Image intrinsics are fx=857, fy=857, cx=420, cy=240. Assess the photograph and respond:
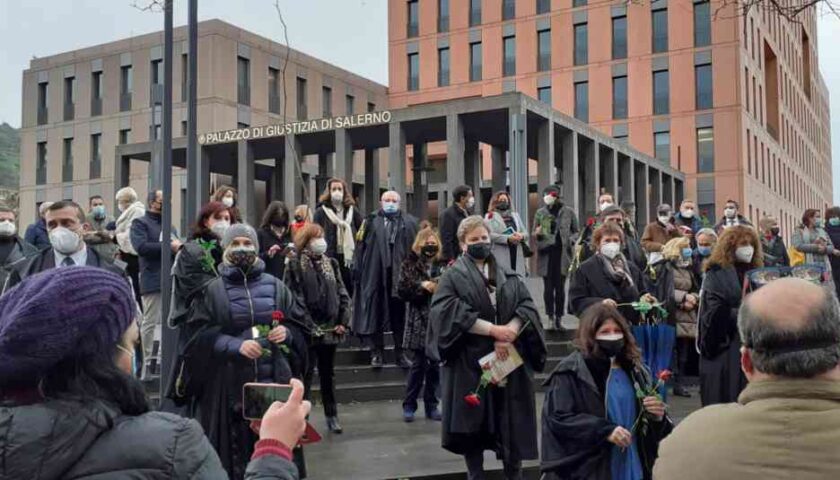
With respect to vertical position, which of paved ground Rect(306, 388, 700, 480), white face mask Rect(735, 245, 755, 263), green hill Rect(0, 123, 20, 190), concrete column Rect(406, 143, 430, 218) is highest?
green hill Rect(0, 123, 20, 190)

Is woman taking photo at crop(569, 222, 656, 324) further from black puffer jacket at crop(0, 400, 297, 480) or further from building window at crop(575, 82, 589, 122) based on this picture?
building window at crop(575, 82, 589, 122)

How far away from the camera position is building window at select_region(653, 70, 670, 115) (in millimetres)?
42969

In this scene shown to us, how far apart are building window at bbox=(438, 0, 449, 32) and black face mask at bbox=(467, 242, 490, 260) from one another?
140 feet

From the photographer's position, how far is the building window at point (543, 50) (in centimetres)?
4550

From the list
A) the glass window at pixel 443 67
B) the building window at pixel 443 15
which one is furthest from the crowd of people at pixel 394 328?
the building window at pixel 443 15

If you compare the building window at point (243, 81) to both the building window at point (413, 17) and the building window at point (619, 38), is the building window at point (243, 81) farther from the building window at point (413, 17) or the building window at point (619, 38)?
the building window at point (619, 38)

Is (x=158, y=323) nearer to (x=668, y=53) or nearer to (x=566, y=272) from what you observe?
(x=566, y=272)

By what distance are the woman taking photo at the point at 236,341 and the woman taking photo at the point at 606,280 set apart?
125 inches

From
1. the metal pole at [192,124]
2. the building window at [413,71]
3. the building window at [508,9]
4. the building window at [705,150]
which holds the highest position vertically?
the building window at [508,9]

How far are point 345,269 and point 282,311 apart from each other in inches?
187

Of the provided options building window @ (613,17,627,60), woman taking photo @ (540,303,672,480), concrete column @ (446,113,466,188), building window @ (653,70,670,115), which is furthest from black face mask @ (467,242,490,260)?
building window @ (613,17,627,60)

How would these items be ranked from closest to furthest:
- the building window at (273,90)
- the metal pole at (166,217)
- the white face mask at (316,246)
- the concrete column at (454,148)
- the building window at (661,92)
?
the metal pole at (166,217)
the white face mask at (316,246)
the concrete column at (454,148)
the building window at (273,90)
the building window at (661,92)

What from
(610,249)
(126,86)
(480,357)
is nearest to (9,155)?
(126,86)

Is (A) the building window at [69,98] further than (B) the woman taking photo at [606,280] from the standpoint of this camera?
Yes
